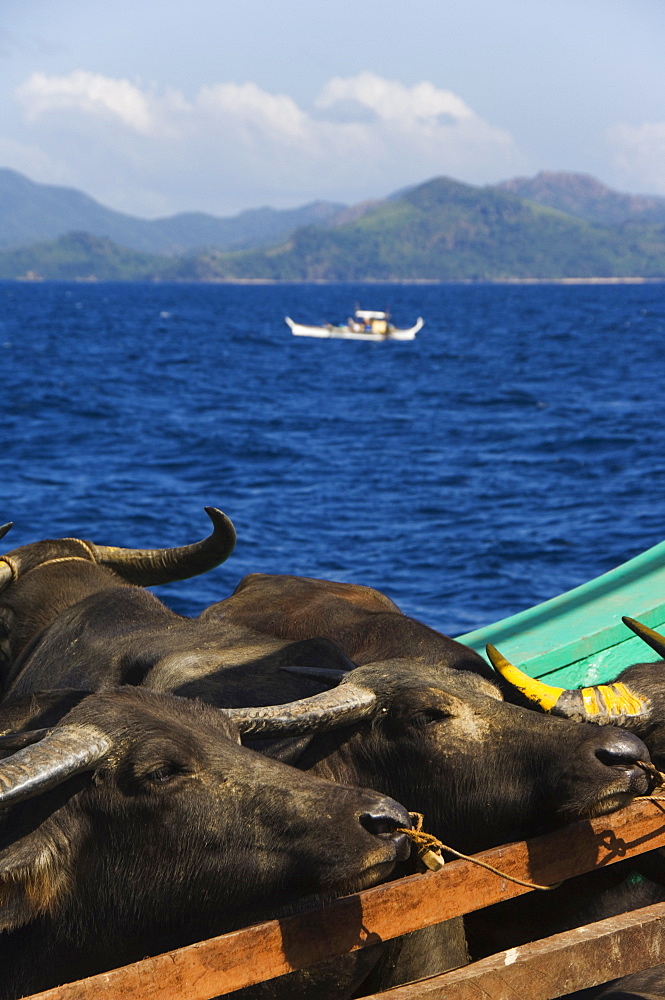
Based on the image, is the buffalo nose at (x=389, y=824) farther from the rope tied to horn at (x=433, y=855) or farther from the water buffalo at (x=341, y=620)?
the water buffalo at (x=341, y=620)

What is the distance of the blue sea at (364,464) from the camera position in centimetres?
1648

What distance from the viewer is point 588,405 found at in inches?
1344

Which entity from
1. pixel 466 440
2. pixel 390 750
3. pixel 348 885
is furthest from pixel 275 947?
pixel 466 440

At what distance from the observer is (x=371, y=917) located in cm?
336

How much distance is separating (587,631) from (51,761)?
3874 millimetres

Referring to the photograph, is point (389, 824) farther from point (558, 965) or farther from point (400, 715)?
point (400, 715)

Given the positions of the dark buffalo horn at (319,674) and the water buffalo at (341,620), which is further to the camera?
the water buffalo at (341,620)

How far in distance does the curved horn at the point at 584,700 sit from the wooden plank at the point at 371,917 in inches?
20.3

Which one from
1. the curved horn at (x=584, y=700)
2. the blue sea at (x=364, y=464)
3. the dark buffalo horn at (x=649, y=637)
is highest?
the dark buffalo horn at (x=649, y=637)

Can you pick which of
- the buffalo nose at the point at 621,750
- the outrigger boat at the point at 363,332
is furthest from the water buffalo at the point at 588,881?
the outrigger boat at the point at 363,332

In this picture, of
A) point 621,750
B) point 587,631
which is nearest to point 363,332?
point 587,631

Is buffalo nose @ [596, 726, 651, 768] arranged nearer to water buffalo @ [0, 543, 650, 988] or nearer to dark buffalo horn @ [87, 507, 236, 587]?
water buffalo @ [0, 543, 650, 988]

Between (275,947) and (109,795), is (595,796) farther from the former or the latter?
(109,795)

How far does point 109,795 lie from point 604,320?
88.0 metres
